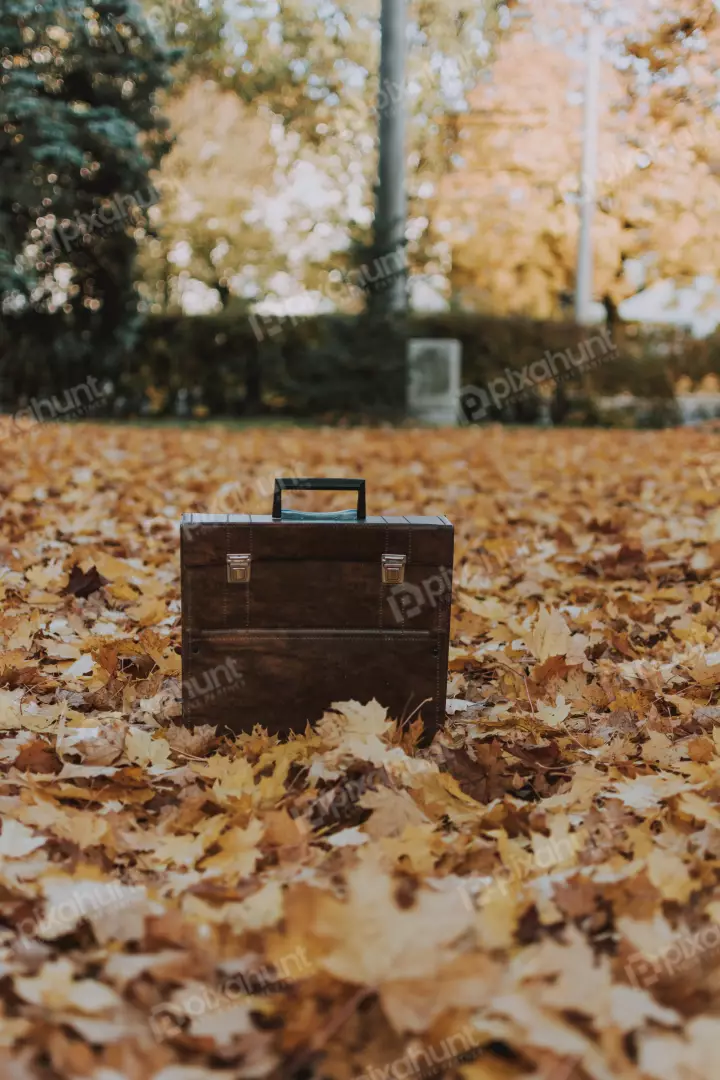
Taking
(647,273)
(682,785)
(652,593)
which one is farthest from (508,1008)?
(647,273)

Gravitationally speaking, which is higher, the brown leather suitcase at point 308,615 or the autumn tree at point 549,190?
the autumn tree at point 549,190

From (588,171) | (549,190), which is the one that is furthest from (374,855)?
(549,190)

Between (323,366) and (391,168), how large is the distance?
118 inches

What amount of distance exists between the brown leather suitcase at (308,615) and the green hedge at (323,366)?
1173 cm

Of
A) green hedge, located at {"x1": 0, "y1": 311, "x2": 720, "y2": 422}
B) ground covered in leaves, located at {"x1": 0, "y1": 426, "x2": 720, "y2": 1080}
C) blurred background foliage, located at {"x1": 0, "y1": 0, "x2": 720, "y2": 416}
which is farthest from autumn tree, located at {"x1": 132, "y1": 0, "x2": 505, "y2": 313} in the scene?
ground covered in leaves, located at {"x1": 0, "y1": 426, "x2": 720, "y2": 1080}

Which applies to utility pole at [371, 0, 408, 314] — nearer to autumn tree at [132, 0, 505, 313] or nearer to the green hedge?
the green hedge

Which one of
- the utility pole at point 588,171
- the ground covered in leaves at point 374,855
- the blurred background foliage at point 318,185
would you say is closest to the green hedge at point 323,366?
the blurred background foliage at point 318,185

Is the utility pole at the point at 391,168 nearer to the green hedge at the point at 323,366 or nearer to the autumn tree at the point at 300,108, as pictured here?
the green hedge at the point at 323,366

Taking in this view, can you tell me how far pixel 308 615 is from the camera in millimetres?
2703

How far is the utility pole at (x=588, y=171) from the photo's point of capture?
64.6 feet

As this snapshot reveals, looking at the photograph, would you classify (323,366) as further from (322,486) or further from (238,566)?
(238,566)

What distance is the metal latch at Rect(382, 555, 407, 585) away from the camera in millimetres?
2682

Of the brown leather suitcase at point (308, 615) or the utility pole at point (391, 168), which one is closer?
the brown leather suitcase at point (308, 615)

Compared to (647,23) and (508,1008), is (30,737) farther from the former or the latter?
(647,23)
